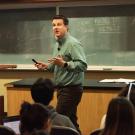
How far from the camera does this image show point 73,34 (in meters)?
5.37

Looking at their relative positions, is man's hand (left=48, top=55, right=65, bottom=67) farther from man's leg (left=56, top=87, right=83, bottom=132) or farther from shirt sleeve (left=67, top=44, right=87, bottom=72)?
man's leg (left=56, top=87, right=83, bottom=132)

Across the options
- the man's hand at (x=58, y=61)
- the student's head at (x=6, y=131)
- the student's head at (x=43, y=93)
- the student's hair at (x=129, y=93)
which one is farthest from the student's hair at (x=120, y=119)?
the man's hand at (x=58, y=61)

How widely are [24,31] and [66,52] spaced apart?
2050mm

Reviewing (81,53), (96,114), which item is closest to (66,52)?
(81,53)

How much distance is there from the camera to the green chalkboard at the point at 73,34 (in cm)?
517

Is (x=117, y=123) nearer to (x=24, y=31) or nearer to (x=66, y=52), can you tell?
(x=66, y=52)

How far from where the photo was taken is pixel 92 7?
17.2 feet

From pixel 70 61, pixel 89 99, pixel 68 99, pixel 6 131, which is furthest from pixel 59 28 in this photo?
pixel 6 131

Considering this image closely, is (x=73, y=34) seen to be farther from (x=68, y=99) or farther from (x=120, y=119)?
(x=120, y=119)

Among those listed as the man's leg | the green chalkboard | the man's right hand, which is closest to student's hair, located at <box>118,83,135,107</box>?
the man's leg

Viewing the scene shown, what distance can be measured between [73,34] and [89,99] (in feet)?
4.25

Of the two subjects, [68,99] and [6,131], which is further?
[68,99]

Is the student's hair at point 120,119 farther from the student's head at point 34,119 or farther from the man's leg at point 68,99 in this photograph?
the man's leg at point 68,99

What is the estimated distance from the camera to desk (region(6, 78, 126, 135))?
4.32 m
